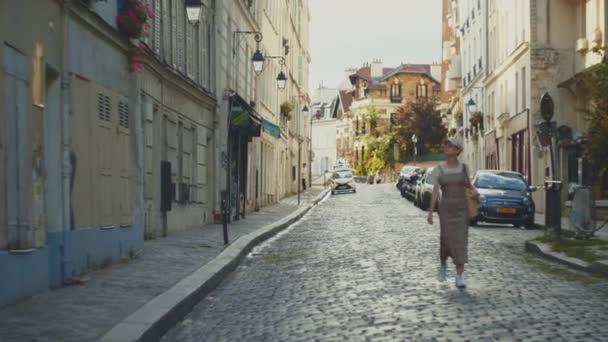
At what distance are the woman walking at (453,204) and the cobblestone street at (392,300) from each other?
18.3 inches

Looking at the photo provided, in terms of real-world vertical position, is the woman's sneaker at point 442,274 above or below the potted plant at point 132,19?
below

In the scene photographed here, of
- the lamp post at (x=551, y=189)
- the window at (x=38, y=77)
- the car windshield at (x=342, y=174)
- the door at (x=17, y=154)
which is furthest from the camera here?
the car windshield at (x=342, y=174)

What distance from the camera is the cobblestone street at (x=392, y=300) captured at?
8.72 metres

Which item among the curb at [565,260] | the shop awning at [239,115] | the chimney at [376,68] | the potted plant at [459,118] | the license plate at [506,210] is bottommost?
the curb at [565,260]

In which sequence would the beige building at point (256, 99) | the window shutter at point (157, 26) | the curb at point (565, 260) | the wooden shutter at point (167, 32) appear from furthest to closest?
the beige building at point (256, 99), the wooden shutter at point (167, 32), the window shutter at point (157, 26), the curb at point (565, 260)

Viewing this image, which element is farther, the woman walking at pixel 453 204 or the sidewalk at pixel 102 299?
the woman walking at pixel 453 204

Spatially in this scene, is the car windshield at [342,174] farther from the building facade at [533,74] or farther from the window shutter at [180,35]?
the window shutter at [180,35]

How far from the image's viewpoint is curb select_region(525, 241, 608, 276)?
45.9 feet

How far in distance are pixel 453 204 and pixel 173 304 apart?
4.20m

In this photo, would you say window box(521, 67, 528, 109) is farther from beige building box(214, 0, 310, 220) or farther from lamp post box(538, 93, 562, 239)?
lamp post box(538, 93, 562, 239)

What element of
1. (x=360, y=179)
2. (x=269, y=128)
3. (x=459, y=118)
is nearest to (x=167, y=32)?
(x=269, y=128)

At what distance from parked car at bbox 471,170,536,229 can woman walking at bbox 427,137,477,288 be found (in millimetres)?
15730

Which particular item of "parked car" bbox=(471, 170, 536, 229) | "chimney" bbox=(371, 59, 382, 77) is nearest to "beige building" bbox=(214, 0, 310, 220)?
"parked car" bbox=(471, 170, 536, 229)

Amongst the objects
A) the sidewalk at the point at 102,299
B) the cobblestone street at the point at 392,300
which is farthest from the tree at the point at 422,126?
the sidewalk at the point at 102,299
